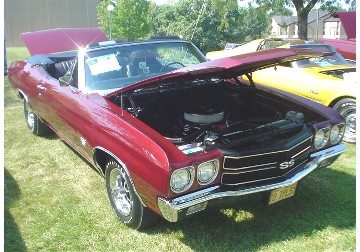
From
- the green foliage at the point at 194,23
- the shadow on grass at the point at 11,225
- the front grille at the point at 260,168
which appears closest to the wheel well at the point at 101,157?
the shadow on grass at the point at 11,225

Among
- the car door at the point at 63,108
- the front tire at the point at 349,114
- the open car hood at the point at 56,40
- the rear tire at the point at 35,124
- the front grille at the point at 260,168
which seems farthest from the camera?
Result: the open car hood at the point at 56,40

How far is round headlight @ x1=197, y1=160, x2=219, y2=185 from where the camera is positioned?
8.23 feet

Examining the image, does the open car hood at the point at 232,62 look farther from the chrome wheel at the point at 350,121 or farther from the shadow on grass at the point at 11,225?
the chrome wheel at the point at 350,121

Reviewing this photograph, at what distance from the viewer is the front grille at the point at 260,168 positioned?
8.68 feet

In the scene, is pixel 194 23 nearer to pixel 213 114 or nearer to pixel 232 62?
pixel 213 114

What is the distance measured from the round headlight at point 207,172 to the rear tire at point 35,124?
337 centimetres

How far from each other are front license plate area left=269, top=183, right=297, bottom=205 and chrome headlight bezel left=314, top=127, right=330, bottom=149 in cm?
51

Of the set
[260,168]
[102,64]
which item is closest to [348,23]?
[102,64]

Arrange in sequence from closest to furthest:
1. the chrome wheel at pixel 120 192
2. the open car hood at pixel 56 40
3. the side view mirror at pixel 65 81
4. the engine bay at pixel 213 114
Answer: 1. the engine bay at pixel 213 114
2. the chrome wheel at pixel 120 192
3. the side view mirror at pixel 65 81
4. the open car hood at pixel 56 40

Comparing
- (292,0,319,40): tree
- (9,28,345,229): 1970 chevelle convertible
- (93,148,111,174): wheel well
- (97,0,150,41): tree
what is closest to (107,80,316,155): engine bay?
(9,28,345,229): 1970 chevelle convertible

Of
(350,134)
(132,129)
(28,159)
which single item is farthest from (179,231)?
(350,134)

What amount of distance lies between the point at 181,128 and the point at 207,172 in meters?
0.78

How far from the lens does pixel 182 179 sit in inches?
96.0

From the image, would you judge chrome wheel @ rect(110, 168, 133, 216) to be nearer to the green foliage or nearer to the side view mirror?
the side view mirror
